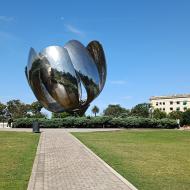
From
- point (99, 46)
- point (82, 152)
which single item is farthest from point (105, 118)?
point (82, 152)

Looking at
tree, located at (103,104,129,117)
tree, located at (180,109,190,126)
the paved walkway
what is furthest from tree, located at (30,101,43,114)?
the paved walkway

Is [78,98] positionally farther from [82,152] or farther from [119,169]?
[119,169]

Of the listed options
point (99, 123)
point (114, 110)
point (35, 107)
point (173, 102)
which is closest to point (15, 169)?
point (99, 123)

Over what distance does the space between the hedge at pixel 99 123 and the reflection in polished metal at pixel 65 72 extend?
9.98m

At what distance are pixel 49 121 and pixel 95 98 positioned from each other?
10095 millimetres

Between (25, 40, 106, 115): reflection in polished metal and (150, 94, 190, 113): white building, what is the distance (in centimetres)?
9455

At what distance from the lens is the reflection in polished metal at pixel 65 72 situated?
29094mm

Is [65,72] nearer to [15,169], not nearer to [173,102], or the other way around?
[15,169]

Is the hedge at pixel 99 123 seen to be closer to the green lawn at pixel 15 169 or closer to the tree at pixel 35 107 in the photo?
the green lawn at pixel 15 169

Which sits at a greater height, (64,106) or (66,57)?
(66,57)

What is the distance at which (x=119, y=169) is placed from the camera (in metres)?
10.3

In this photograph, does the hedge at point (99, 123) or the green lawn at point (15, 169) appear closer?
the green lawn at point (15, 169)

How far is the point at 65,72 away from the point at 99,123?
1391cm

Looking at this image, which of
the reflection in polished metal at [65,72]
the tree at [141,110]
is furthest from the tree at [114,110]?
the reflection in polished metal at [65,72]
